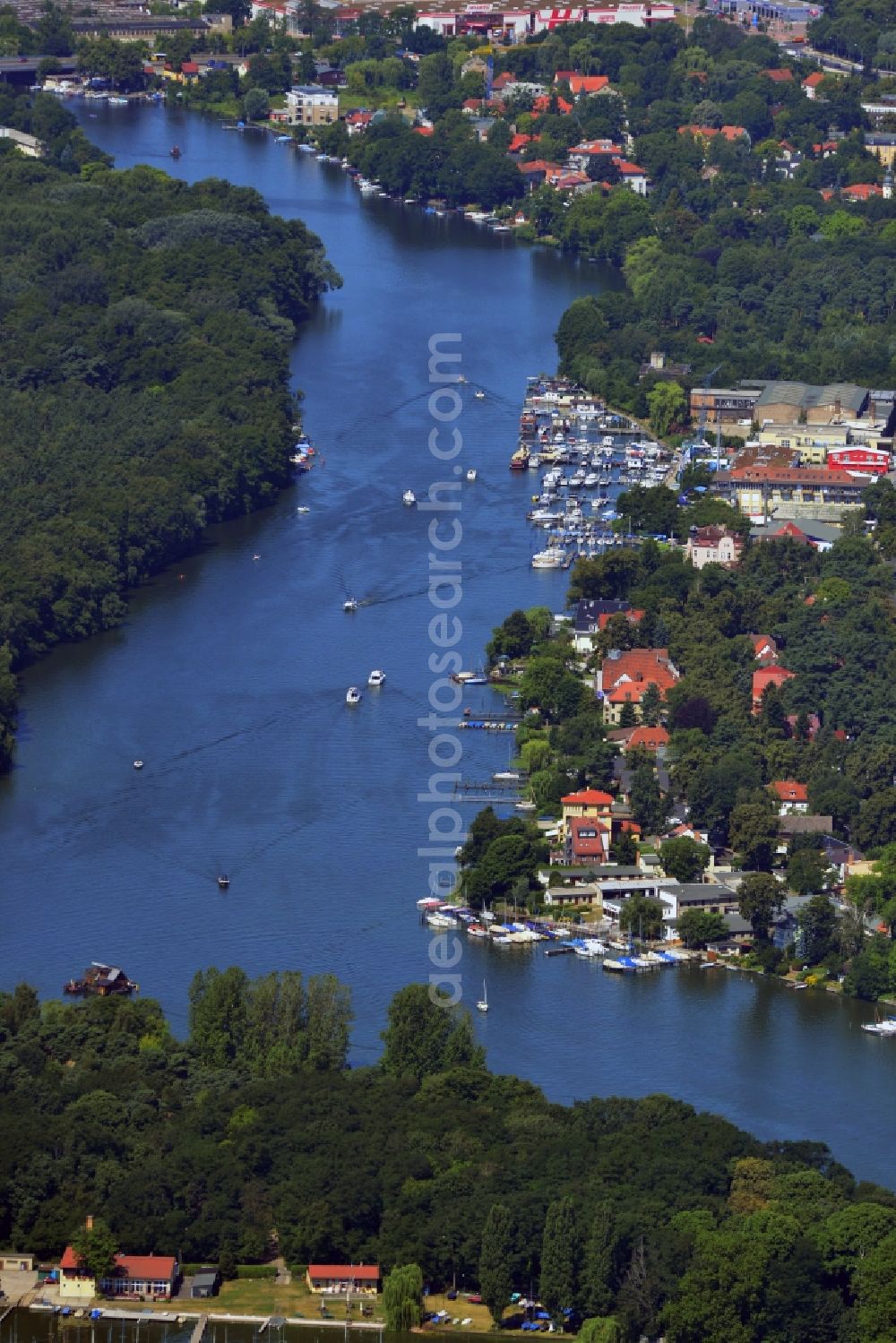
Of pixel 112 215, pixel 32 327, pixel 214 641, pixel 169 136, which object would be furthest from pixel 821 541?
pixel 169 136

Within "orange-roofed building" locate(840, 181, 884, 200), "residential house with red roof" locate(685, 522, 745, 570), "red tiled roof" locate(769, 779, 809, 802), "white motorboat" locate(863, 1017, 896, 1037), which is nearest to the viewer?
"white motorboat" locate(863, 1017, 896, 1037)

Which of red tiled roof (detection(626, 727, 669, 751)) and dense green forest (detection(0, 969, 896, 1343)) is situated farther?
red tiled roof (detection(626, 727, 669, 751))

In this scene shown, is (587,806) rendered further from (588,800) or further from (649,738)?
(649,738)

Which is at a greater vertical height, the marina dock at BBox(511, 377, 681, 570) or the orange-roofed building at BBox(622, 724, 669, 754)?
the marina dock at BBox(511, 377, 681, 570)

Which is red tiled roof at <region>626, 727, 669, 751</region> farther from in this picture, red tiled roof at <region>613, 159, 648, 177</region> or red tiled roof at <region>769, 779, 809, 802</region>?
red tiled roof at <region>613, 159, 648, 177</region>

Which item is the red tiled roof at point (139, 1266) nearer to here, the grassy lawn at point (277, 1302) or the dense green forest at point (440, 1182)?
the dense green forest at point (440, 1182)

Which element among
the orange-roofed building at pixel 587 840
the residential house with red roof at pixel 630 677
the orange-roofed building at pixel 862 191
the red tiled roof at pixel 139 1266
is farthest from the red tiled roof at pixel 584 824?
the orange-roofed building at pixel 862 191

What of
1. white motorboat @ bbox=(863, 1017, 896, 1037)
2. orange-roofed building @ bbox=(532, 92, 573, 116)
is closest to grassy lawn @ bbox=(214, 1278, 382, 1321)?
white motorboat @ bbox=(863, 1017, 896, 1037)
